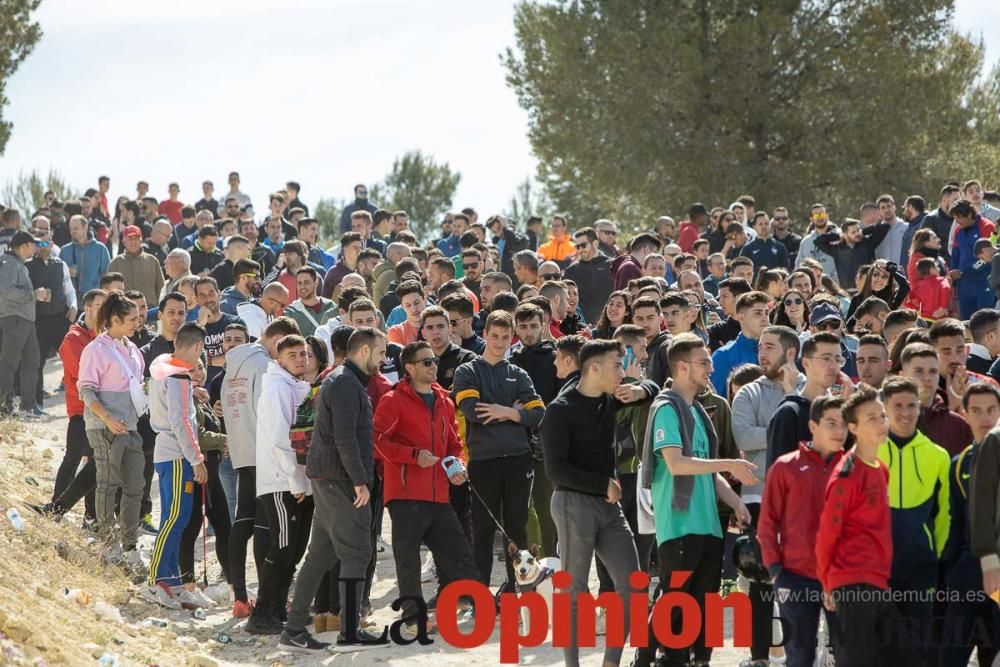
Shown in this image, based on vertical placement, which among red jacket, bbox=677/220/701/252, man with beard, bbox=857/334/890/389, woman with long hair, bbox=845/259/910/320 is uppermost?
red jacket, bbox=677/220/701/252

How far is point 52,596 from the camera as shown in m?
9.82

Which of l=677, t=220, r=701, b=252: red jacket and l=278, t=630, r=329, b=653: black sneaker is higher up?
l=677, t=220, r=701, b=252: red jacket

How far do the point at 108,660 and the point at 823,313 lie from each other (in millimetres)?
6375

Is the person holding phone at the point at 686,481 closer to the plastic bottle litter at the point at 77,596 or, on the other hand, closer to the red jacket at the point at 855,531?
the red jacket at the point at 855,531

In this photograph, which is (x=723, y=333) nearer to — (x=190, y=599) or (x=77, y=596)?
(x=190, y=599)

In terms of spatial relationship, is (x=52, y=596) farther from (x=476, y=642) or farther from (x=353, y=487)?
(x=476, y=642)

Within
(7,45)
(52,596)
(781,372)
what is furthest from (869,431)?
(7,45)

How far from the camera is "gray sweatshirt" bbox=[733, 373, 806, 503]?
29.7ft

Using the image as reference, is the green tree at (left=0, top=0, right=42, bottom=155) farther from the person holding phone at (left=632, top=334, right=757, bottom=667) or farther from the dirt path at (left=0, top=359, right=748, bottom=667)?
the person holding phone at (left=632, top=334, right=757, bottom=667)

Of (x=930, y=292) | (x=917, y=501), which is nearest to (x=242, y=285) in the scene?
(x=930, y=292)

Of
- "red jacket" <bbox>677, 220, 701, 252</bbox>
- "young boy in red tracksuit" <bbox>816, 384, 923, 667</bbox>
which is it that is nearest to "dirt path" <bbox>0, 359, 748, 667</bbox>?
"young boy in red tracksuit" <bbox>816, 384, 923, 667</bbox>

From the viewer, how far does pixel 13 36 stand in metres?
31.6

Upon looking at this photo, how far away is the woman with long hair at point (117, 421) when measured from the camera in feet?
38.3

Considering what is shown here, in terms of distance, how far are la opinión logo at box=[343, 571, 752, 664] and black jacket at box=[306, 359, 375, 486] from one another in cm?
78
